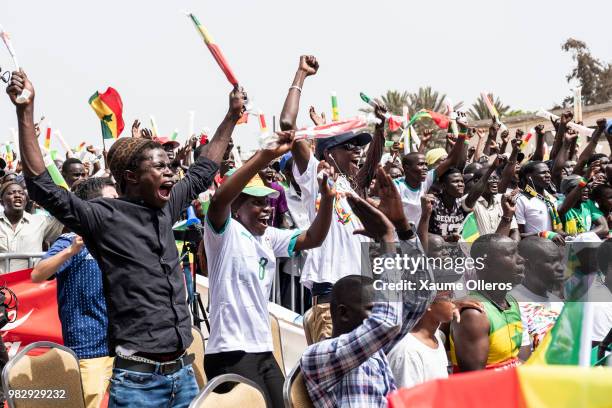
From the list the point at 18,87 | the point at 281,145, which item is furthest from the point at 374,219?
the point at 18,87

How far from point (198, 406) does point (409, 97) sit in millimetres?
28934

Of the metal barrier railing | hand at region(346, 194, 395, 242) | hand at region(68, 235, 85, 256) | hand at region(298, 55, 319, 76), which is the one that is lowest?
the metal barrier railing

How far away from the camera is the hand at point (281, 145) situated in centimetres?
411

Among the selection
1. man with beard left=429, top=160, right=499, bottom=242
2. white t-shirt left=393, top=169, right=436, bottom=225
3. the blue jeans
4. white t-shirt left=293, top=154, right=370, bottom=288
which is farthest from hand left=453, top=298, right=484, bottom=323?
man with beard left=429, top=160, right=499, bottom=242

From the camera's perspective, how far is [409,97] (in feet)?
105

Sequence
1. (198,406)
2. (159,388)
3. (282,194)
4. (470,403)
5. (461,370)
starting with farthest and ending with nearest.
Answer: (282,194)
(461,370)
(159,388)
(198,406)
(470,403)

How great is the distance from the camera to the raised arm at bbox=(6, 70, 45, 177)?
3.78 metres

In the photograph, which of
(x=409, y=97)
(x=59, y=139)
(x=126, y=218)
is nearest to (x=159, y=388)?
(x=126, y=218)

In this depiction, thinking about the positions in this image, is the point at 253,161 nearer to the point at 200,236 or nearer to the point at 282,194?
the point at 200,236

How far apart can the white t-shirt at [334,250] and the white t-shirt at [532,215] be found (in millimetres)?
3652

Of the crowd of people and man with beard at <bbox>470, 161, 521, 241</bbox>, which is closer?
the crowd of people

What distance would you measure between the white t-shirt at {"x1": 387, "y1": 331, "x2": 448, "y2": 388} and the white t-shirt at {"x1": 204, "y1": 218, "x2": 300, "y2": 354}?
0.81 meters

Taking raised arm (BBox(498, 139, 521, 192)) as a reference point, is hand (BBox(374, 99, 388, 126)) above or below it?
above

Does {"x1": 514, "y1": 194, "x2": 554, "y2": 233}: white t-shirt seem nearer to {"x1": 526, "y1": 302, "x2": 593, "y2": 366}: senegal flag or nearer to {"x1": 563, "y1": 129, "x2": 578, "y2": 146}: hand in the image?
{"x1": 563, "y1": 129, "x2": 578, "y2": 146}: hand
